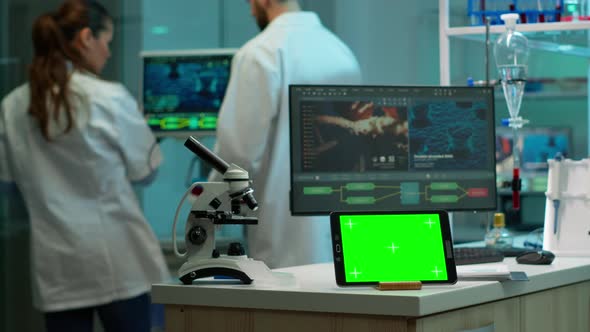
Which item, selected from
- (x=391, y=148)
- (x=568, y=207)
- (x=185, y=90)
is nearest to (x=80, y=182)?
(x=185, y=90)

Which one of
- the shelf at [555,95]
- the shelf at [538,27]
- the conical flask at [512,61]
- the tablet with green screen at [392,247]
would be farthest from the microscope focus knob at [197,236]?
the shelf at [555,95]

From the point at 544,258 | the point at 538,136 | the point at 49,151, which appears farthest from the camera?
the point at 538,136

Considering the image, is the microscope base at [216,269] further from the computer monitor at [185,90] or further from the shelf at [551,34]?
the computer monitor at [185,90]

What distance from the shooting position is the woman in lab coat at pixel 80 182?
11.8 ft

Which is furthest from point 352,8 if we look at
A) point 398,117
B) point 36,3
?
point 398,117

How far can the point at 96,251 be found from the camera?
369cm

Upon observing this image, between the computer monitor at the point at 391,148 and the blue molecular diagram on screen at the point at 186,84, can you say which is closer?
the computer monitor at the point at 391,148

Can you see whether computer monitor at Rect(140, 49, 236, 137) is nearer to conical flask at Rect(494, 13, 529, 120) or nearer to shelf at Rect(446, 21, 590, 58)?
shelf at Rect(446, 21, 590, 58)

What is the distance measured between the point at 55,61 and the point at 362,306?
74.8 inches

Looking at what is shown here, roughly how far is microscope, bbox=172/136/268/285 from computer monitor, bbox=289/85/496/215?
0.37 metres

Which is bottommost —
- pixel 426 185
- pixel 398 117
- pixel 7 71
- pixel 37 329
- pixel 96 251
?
pixel 37 329

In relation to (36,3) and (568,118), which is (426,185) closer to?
(36,3)

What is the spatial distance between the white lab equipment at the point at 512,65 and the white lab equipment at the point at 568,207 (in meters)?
0.17

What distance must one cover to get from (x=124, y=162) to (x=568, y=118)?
10.2 ft
